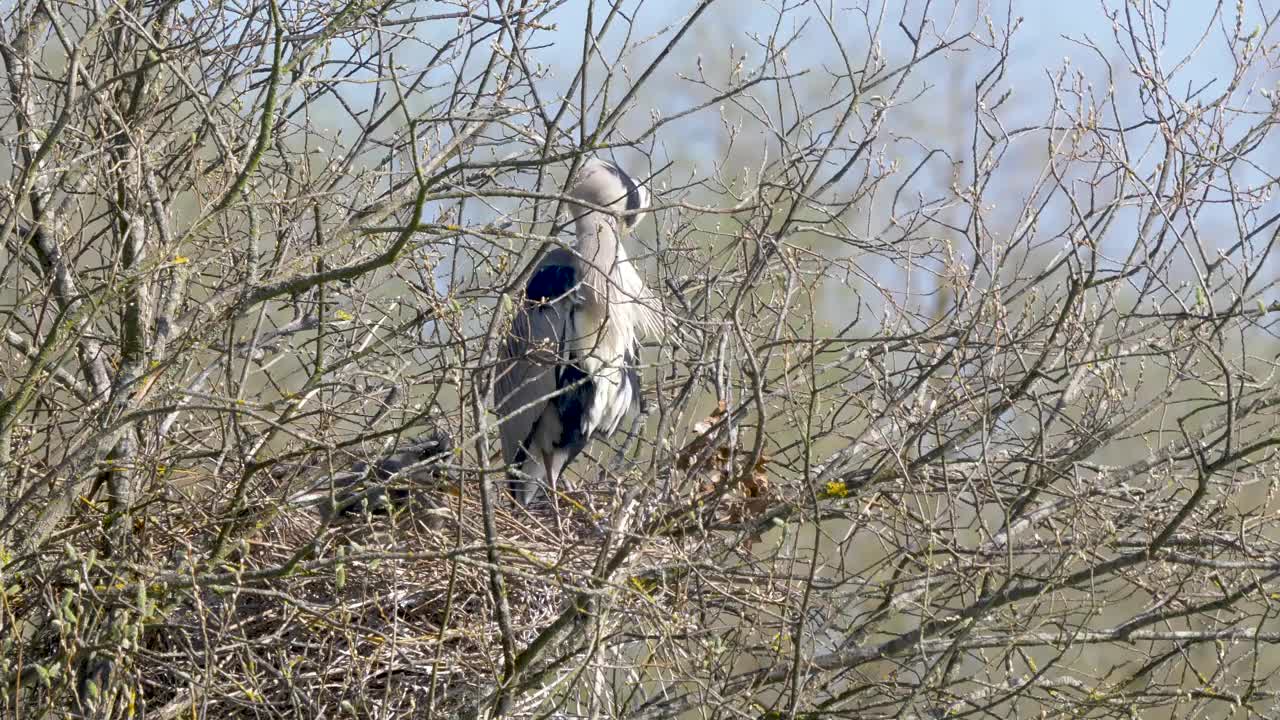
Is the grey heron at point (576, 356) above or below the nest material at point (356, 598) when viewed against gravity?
above

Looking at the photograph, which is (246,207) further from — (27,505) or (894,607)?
(894,607)

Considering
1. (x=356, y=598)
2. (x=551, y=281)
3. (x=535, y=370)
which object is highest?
(x=551, y=281)

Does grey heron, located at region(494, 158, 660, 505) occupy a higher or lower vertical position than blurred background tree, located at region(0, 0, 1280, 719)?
higher

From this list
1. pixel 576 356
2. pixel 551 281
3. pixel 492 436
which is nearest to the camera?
pixel 492 436

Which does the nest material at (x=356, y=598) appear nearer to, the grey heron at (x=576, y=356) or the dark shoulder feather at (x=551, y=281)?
the grey heron at (x=576, y=356)

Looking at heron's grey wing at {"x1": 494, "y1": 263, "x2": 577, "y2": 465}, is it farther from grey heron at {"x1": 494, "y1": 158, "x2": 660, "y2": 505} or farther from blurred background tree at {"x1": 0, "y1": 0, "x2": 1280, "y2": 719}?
blurred background tree at {"x1": 0, "y1": 0, "x2": 1280, "y2": 719}

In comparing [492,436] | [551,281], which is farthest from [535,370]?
[492,436]

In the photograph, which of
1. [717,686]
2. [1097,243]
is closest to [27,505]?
[717,686]

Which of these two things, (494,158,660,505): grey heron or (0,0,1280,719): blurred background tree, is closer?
(0,0,1280,719): blurred background tree

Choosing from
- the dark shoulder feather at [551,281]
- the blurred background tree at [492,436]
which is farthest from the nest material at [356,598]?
the dark shoulder feather at [551,281]

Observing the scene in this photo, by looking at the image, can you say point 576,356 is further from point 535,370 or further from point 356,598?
point 356,598

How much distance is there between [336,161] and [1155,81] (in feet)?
6.76

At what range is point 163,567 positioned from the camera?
9.68 feet

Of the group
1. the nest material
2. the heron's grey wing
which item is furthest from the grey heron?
the nest material
